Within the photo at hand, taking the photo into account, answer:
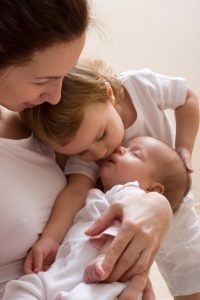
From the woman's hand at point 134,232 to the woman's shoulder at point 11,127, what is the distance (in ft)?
0.99

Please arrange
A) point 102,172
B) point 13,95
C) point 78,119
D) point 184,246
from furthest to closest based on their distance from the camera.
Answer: point 184,246
point 102,172
point 78,119
point 13,95

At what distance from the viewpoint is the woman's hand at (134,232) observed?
885mm

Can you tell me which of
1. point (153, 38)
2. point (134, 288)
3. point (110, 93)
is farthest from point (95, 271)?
point (153, 38)

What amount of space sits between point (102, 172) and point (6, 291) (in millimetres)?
397

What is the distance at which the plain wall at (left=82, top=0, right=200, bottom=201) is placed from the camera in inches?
83.0

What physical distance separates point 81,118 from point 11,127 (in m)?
0.17

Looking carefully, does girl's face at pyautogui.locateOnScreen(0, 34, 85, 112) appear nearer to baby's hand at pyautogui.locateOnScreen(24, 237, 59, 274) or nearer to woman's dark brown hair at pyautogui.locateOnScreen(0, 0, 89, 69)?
woman's dark brown hair at pyautogui.locateOnScreen(0, 0, 89, 69)

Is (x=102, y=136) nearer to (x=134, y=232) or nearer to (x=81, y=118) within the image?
(x=81, y=118)

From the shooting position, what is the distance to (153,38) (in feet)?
7.13

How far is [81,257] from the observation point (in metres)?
0.93

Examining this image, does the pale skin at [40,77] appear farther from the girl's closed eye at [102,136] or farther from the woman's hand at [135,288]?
the girl's closed eye at [102,136]

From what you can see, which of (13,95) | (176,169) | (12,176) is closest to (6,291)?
(12,176)

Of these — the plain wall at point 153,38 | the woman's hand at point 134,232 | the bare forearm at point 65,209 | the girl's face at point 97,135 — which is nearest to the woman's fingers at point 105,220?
the woman's hand at point 134,232

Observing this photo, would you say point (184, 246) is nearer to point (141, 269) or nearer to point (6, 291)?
point (141, 269)
